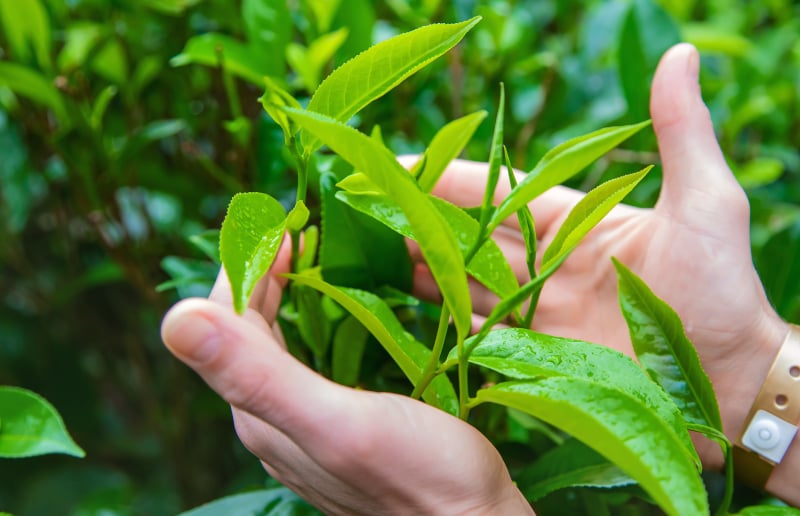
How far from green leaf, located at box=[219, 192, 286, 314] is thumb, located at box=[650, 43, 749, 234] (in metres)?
0.39

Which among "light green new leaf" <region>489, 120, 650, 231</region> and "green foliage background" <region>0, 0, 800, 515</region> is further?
"green foliage background" <region>0, 0, 800, 515</region>

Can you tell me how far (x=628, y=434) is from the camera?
34 cm

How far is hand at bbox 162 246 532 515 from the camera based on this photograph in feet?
1.12

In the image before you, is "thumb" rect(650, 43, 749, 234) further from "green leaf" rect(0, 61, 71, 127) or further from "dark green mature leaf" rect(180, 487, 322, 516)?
"green leaf" rect(0, 61, 71, 127)

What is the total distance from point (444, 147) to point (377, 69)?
0.08 m

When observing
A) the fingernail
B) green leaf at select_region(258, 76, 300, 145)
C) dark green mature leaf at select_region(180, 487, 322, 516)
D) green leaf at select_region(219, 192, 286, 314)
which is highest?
green leaf at select_region(258, 76, 300, 145)

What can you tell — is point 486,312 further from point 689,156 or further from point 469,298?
point 469,298

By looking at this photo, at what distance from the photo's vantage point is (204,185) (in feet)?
2.97

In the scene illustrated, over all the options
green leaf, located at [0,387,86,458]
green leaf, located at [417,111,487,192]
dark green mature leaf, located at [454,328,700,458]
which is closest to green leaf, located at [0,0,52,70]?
green leaf, located at [0,387,86,458]

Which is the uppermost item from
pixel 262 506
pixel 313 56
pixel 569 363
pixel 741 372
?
pixel 313 56

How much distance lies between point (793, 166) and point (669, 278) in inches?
22.6

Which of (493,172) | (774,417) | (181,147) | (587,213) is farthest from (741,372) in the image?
(181,147)

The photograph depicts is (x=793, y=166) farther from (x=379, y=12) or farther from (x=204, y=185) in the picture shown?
(x=204, y=185)

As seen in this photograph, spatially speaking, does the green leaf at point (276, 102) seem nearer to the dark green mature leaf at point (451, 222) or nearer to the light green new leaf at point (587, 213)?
the dark green mature leaf at point (451, 222)
